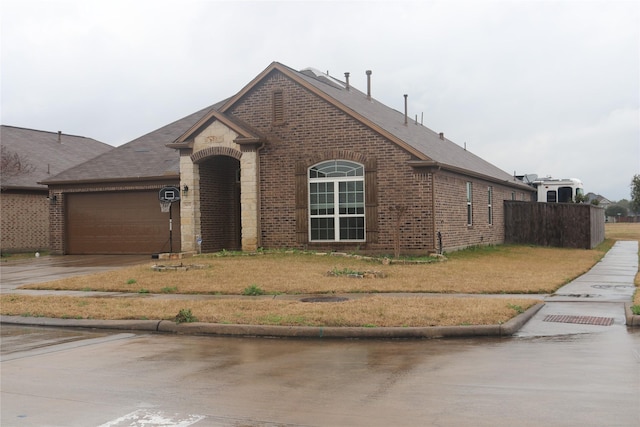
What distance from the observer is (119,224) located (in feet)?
89.0

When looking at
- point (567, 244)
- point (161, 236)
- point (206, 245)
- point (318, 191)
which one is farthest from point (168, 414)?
point (567, 244)

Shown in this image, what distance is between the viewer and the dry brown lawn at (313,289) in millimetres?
10484

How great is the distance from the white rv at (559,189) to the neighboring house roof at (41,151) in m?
25.9

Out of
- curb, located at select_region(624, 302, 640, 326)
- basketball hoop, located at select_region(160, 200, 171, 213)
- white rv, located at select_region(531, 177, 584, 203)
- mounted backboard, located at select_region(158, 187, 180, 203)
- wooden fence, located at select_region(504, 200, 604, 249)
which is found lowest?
curb, located at select_region(624, 302, 640, 326)

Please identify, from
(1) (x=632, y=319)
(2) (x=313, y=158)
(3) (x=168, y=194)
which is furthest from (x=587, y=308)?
(3) (x=168, y=194)

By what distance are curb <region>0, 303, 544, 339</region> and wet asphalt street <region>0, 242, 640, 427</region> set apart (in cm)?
21

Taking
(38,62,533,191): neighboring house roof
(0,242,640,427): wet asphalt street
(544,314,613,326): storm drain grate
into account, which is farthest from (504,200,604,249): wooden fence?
(0,242,640,427): wet asphalt street

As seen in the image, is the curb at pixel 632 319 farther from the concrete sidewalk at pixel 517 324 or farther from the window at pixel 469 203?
the window at pixel 469 203

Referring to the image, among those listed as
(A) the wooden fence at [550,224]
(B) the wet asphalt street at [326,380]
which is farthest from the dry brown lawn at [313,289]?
(A) the wooden fence at [550,224]

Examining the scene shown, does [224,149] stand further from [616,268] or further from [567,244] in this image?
[567,244]

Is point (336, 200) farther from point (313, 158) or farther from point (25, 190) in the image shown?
point (25, 190)

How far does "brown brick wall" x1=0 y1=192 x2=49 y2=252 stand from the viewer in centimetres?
3039

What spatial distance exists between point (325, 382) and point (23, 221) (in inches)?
1099

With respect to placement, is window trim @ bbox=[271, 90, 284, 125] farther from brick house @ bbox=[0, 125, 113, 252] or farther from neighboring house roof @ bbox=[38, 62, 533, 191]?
brick house @ bbox=[0, 125, 113, 252]
